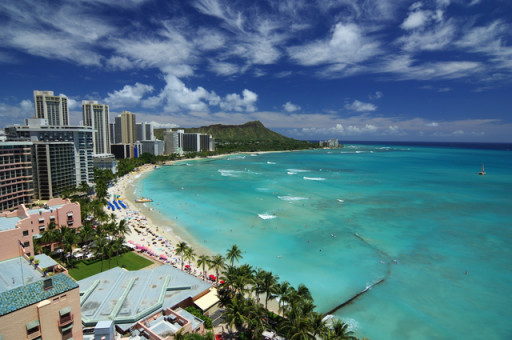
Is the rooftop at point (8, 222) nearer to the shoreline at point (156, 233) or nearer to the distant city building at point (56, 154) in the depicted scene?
the shoreline at point (156, 233)

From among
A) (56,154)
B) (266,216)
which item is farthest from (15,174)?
(266,216)

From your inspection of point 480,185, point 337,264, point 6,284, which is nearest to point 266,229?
point 337,264

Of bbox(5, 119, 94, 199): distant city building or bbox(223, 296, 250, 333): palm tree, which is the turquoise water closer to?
bbox(223, 296, 250, 333): palm tree

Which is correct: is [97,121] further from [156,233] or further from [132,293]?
[132,293]

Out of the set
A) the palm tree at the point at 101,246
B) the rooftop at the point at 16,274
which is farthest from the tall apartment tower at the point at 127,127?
the rooftop at the point at 16,274

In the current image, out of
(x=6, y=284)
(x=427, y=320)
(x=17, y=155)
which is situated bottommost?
(x=427, y=320)

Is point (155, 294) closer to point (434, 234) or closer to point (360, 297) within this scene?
point (360, 297)
